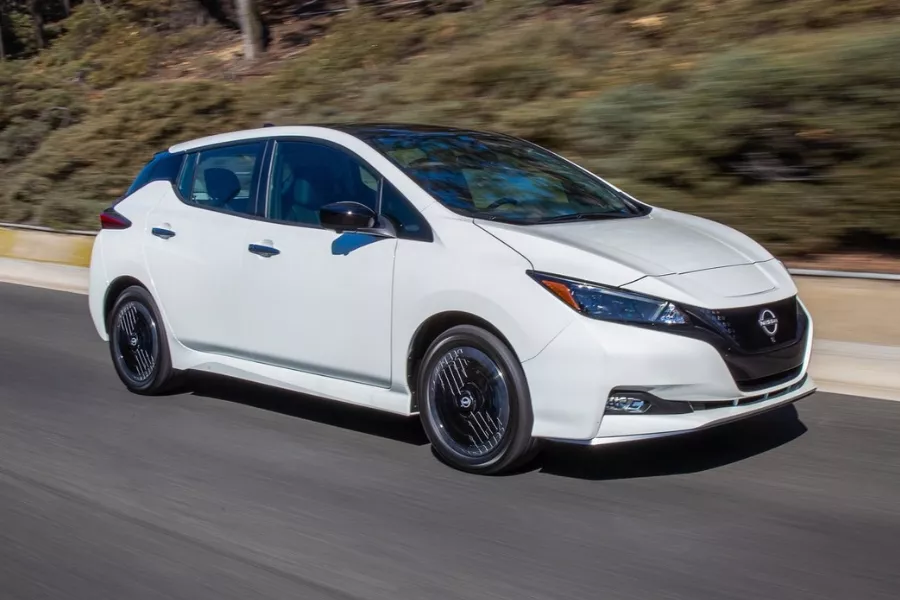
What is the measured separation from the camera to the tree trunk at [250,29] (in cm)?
2698

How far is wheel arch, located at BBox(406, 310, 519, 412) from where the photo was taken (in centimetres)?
554

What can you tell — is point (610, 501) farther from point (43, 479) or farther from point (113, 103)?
point (113, 103)

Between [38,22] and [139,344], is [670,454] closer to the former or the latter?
[139,344]

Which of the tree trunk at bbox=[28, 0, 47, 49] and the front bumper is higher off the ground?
the front bumper

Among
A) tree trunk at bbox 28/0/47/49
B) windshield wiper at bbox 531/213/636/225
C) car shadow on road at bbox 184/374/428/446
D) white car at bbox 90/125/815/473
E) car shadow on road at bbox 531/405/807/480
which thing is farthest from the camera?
tree trunk at bbox 28/0/47/49

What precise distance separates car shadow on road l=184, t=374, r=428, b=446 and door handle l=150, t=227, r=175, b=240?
44.6 inches

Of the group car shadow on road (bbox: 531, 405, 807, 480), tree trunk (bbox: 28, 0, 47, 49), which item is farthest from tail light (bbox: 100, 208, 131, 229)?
tree trunk (bbox: 28, 0, 47, 49)

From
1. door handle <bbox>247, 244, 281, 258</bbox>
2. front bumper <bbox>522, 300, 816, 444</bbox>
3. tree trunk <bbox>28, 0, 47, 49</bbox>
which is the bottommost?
tree trunk <bbox>28, 0, 47, 49</bbox>

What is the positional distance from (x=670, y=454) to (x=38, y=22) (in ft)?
146

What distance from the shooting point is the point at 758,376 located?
17.6 feet

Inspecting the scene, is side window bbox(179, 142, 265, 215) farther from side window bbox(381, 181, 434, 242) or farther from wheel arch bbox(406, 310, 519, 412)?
wheel arch bbox(406, 310, 519, 412)

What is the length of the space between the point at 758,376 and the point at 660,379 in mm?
563

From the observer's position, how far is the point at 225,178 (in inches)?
283

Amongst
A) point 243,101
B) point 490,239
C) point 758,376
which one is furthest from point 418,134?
point 243,101
